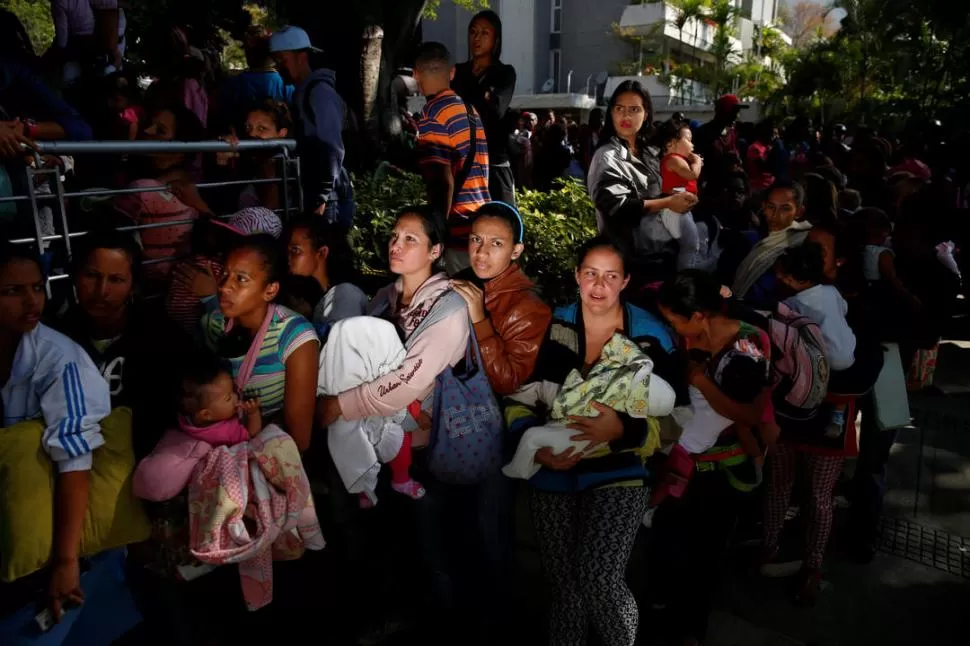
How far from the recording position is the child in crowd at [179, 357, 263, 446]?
249cm

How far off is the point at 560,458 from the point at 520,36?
37.9m

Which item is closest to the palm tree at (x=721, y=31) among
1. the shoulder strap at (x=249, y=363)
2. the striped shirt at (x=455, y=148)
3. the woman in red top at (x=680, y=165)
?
the woman in red top at (x=680, y=165)

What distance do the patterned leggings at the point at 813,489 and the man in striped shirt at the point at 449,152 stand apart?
2.10m

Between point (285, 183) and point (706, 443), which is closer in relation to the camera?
point (706, 443)

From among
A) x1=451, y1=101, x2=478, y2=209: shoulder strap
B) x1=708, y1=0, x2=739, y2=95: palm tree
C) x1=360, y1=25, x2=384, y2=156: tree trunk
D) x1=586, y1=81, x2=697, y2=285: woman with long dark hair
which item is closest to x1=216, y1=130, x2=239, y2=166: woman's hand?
x1=451, y1=101, x2=478, y2=209: shoulder strap

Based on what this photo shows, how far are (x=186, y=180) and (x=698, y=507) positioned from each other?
3.12m

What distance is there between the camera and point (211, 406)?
2514mm

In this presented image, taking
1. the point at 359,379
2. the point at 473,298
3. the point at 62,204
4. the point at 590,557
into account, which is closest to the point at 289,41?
the point at 62,204

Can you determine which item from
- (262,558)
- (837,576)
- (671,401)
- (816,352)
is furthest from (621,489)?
(837,576)

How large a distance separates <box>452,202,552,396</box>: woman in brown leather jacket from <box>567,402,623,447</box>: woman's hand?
35cm

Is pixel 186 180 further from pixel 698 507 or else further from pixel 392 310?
pixel 698 507

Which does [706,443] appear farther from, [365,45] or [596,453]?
[365,45]

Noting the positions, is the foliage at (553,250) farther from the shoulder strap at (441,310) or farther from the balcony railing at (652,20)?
the balcony railing at (652,20)

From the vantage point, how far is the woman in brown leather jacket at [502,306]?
2953mm
